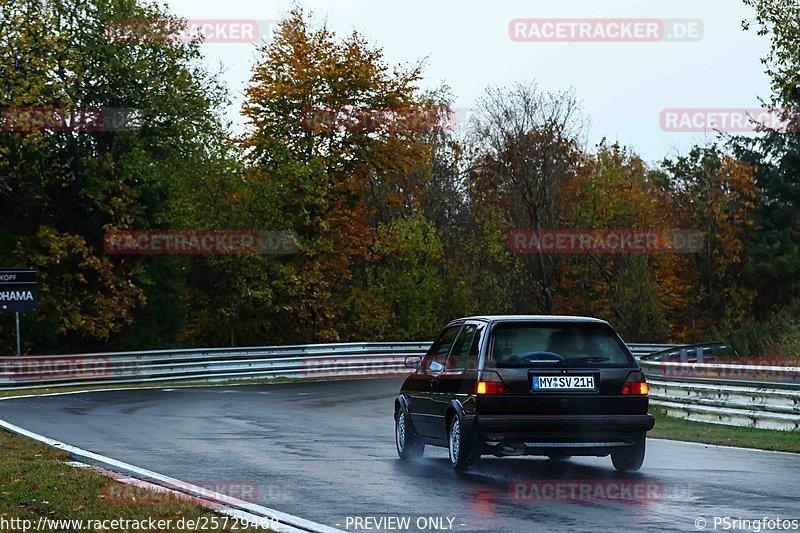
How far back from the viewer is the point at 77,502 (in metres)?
9.74

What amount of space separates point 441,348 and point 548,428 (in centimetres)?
256

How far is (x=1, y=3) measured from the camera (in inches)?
1235

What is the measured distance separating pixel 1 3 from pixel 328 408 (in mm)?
14021

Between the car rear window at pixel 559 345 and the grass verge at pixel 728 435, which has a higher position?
the car rear window at pixel 559 345

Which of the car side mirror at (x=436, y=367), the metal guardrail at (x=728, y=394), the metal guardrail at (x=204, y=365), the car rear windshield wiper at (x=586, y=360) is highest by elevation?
the car rear windshield wiper at (x=586, y=360)

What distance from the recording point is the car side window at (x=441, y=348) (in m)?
13.5

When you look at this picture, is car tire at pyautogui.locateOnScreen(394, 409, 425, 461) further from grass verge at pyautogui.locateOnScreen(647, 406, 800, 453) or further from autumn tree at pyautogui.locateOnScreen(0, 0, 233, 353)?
autumn tree at pyautogui.locateOnScreen(0, 0, 233, 353)

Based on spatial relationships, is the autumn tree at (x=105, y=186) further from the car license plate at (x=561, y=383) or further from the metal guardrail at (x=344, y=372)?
the car license plate at (x=561, y=383)

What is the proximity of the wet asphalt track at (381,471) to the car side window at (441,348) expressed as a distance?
1076mm

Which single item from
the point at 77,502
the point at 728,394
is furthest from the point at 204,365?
the point at 77,502

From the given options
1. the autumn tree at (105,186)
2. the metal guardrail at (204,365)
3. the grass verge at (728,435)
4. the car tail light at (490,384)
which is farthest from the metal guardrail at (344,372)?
the car tail light at (490,384)

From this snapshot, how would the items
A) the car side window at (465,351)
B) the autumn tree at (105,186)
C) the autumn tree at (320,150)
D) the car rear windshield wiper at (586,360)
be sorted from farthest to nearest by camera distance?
the autumn tree at (320,150) → the autumn tree at (105,186) → the car side window at (465,351) → the car rear windshield wiper at (586,360)

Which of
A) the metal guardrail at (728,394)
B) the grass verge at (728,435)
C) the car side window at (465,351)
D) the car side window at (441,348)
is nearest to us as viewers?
the car side window at (465,351)

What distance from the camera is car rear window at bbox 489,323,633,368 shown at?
39.8 feet
